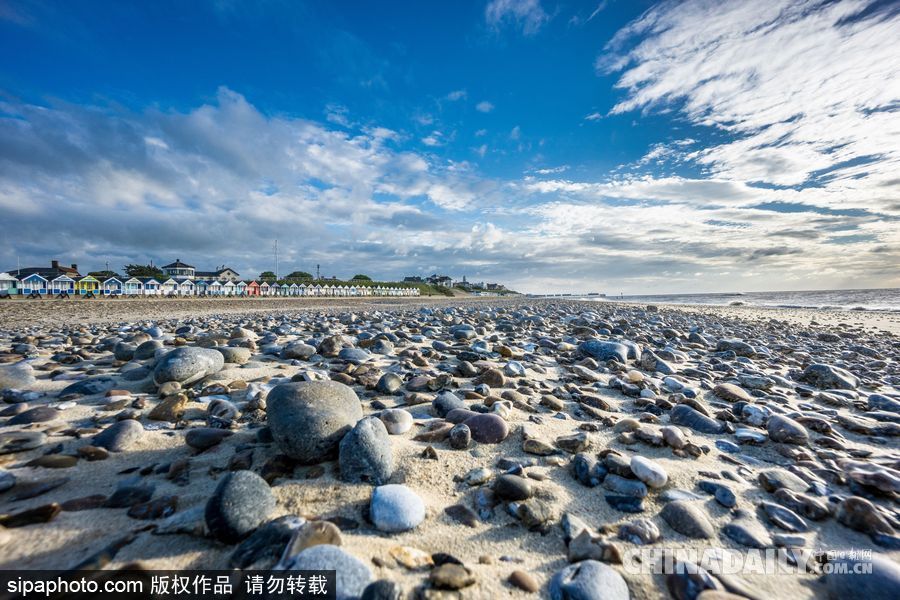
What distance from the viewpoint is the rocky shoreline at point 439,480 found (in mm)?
1446

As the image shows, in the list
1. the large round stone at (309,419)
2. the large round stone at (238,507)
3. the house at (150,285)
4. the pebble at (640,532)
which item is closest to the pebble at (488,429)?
the large round stone at (309,419)

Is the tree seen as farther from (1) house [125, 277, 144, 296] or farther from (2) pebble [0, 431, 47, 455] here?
(2) pebble [0, 431, 47, 455]

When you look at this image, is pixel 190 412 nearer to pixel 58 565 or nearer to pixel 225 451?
pixel 225 451

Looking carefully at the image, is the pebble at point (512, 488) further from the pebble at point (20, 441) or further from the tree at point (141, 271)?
the tree at point (141, 271)

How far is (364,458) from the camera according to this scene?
6.52ft

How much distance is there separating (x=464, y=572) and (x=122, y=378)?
4.10m

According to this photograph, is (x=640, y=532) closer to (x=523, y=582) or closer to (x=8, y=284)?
(x=523, y=582)

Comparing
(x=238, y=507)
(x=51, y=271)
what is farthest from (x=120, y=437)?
(x=51, y=271)

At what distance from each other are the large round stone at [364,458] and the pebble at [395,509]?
0.17 metres

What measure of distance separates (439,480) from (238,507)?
1.01 metres

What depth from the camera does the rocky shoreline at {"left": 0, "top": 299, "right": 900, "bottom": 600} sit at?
145 cm

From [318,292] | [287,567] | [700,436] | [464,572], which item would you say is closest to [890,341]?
[700,436]

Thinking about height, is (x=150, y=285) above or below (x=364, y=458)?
below

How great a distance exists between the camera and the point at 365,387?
369 centimetres
